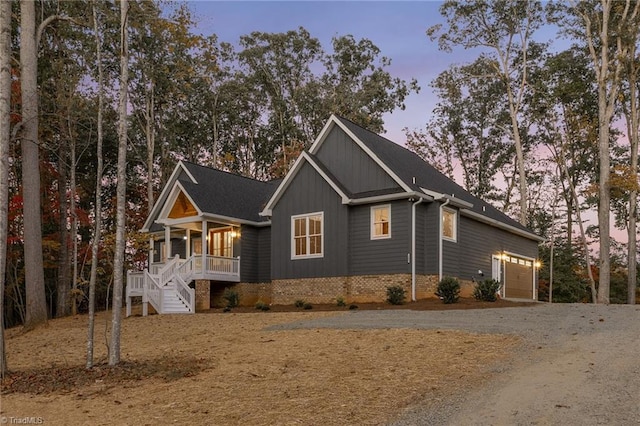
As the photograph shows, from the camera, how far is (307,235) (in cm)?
2231

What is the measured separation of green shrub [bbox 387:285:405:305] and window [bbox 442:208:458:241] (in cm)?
322

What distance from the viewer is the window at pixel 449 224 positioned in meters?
Result: 21.3

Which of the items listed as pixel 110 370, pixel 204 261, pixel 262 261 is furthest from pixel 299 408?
pixel 262 261

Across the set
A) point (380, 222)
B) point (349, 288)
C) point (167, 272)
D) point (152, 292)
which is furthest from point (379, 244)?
point (152, 292)

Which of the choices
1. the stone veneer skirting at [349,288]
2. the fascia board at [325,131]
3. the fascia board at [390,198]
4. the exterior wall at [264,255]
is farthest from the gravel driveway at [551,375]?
the exterior wall at [264,255]

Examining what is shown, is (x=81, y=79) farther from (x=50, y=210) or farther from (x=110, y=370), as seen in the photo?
(x=110, y=370)

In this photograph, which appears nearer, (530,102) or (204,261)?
(204,261)

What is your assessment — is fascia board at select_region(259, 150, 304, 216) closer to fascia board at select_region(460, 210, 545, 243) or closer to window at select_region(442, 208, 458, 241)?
window at select_region(442, 208, 458, 241)

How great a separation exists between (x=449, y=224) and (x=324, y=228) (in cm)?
469

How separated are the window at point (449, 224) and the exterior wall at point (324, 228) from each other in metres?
3.61

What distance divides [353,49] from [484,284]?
96.9ft

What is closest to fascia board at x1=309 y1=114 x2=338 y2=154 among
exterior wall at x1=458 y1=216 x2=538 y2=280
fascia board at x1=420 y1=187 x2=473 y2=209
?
fascia board at x1=420 y1=187 x2=473 y2=209

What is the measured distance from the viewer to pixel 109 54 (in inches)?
1156

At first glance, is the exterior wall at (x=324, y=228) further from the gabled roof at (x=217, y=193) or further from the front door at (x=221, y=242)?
the front door at (x=221, y=242)
